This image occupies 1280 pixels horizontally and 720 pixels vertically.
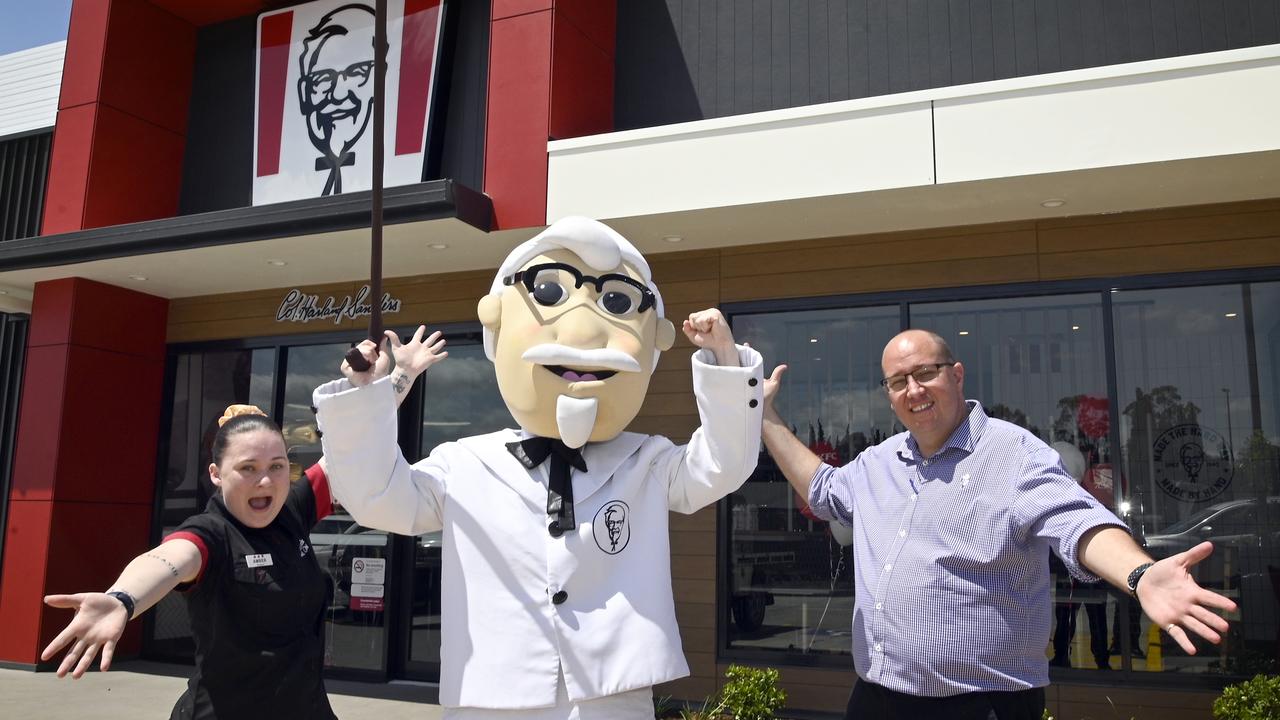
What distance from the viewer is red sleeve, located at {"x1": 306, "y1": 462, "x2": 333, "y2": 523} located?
3240 millimetres

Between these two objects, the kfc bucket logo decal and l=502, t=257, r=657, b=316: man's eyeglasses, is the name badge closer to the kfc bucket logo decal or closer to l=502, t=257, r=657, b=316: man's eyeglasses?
l=502, t=257, r=657, b=316: man's eyeglasses

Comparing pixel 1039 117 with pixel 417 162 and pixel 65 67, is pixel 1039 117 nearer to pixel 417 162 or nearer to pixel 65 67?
pixel 417 162

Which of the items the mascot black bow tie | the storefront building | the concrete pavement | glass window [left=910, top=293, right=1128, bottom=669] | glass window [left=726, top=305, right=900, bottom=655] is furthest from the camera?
the concrete pavement

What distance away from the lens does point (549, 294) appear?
307 centimetres

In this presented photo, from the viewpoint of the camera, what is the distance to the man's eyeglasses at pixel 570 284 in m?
3.09

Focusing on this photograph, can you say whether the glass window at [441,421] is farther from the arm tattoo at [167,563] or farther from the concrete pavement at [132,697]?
the arm tattoo at [167,563]

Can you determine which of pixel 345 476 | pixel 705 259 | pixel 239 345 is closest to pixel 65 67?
pixel 239 345

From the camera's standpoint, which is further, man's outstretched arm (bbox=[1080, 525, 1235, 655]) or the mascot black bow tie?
the mascot black bow tie

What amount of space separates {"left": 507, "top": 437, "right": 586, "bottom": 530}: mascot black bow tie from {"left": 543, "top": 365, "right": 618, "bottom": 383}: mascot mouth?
203 millimetres

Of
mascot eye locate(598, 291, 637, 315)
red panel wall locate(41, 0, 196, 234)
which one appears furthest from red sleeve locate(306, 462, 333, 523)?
red panel wall locate(41, 0, 196, 234)

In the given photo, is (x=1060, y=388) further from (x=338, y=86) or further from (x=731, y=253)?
(x=338, y=86)

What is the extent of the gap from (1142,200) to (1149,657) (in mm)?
2751

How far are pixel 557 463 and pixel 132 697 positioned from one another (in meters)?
6.11

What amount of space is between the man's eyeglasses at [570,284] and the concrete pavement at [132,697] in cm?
464
